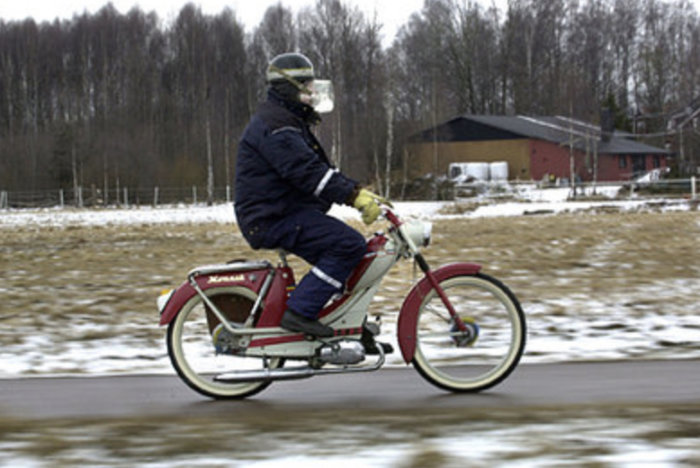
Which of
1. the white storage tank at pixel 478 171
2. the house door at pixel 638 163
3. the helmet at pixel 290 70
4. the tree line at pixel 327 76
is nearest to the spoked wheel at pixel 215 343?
the helmet at pixel 290 70

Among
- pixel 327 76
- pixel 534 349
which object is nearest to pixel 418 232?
pixel 534 349

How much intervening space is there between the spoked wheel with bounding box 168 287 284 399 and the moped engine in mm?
307

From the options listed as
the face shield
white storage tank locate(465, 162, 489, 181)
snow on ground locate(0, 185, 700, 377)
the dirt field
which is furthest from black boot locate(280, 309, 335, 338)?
white storage tank locate(465, 162, 489, 181)

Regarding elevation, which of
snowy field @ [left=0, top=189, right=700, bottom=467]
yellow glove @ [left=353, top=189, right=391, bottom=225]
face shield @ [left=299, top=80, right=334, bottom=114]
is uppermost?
face shield @ [left=299, top=80, right=334, bottom=114]

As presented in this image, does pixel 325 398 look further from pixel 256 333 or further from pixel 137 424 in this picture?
pixel 137 424

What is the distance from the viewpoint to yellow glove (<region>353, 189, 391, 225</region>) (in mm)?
5430

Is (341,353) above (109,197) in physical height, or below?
below

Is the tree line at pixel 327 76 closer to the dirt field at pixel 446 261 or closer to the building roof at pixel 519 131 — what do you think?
the building roof at pixel 519 131

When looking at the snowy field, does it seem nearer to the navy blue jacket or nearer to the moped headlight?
the moped headlight

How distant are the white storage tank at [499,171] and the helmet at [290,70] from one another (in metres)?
68.1

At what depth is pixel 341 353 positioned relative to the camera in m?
5.72

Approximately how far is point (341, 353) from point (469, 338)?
33.3 inches

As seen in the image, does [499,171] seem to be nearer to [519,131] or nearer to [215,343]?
[519,131]

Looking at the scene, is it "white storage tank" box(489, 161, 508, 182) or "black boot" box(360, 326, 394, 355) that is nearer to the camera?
"black boot" box(360, 326, 394, 355)
